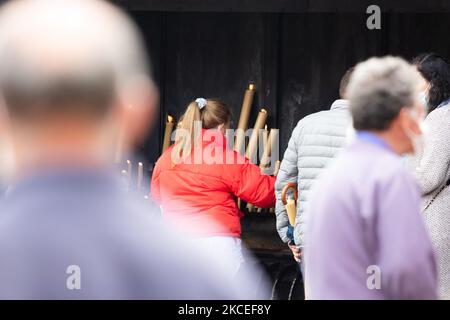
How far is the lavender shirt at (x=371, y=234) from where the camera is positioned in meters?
2.34

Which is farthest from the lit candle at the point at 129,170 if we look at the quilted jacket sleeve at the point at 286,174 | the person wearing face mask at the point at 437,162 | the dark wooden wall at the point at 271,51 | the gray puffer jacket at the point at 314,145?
the person wearing face mask at the point at 437,162

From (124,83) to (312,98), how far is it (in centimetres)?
610

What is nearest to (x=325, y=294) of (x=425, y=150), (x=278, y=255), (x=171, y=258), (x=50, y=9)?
(x=171, y=258)

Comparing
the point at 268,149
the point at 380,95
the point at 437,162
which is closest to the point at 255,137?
the point at 268,149

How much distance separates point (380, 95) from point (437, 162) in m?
1.76

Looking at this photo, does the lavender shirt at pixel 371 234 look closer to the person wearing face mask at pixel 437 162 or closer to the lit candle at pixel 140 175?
the person wearing face mask at pixel 437 162

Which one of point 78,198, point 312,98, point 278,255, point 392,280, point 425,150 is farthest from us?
point 312,98

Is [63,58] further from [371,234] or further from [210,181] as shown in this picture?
[210,181]

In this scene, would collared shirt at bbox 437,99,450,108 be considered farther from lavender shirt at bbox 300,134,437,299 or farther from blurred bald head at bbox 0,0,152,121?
blurred bald head at bbox 0,0,152,121

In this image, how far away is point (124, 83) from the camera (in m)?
1.59

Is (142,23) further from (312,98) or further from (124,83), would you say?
(124,83)

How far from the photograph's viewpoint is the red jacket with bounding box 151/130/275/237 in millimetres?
5043

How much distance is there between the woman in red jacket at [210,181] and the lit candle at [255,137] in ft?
7.80

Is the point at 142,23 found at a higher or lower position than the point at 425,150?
higher
